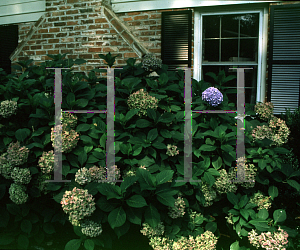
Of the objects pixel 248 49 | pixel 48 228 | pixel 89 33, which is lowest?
pixel 48 228

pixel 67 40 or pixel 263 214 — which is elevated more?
pixel 67 40

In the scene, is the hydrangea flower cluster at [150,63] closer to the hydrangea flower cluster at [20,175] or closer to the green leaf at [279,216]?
the hydrangea flower cluster at [20,175]

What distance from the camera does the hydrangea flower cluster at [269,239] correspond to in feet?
5.53

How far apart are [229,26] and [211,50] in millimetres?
407

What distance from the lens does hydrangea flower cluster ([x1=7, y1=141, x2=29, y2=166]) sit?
67.2 inches

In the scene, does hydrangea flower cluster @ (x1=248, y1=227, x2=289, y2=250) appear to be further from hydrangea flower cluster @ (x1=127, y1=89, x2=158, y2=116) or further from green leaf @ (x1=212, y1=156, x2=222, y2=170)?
hydrangea flower cluster @ (x1=127, y1=89, x2=158, y2=116)

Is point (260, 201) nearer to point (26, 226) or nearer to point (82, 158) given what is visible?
point (82, 158)

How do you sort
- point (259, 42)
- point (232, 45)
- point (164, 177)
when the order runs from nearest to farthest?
point (164, 177), point (259, 42), point (232, 45)

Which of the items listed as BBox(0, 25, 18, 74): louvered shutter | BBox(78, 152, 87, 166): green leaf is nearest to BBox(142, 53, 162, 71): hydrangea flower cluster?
BBox(78, 152, 87, 166): green leaf

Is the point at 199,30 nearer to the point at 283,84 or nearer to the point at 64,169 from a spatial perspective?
the point at 283,84

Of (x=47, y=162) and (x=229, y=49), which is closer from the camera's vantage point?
(x=47, y=162)

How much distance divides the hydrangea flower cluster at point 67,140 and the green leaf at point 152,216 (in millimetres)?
616

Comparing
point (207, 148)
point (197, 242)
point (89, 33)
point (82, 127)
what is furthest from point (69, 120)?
point (89, 33)

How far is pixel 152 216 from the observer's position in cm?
152
